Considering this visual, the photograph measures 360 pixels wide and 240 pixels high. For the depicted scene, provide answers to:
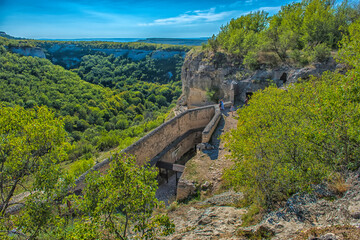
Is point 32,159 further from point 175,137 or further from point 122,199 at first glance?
point 175,137

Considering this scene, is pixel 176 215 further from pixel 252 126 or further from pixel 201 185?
pixel 252 126

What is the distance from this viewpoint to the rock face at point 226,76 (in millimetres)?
18391

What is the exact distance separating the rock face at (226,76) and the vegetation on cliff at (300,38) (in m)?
0.94

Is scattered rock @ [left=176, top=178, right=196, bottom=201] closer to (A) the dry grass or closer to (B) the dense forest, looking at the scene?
(B) the dense forest

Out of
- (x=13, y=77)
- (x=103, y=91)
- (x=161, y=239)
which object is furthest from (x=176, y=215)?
(x=103, y=91)

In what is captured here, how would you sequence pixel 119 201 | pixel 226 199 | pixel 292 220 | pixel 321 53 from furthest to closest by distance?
pixel 321 53, pixel 226 199, pixel 292 220, pixel 119 201

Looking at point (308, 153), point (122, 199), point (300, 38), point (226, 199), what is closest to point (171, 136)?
point (226, 199)

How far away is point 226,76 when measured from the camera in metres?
23.2

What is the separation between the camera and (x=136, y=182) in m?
4.22

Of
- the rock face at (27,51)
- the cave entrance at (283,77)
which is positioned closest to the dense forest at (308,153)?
the cave entrance at (283,77)

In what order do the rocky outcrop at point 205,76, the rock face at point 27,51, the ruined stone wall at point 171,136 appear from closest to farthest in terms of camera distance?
the ruined stone wall at point 171,136 < the rocky outcrop at point 205,76 < the rock face at point 27,51

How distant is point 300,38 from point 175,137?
55.4ft

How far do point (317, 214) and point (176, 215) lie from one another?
4568 millimetres

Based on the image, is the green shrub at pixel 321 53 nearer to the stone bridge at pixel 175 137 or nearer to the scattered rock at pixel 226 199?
the stone bridge at pixel 175 137
